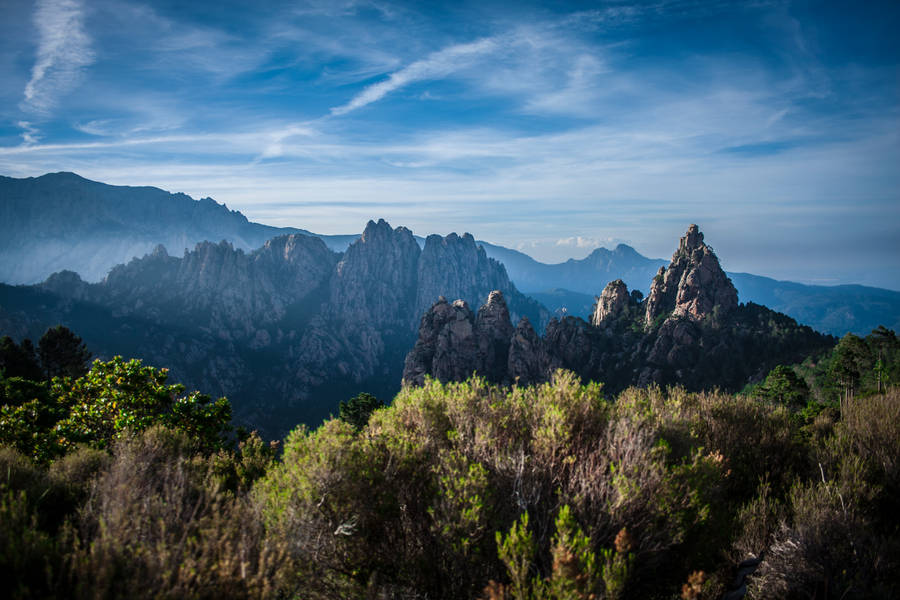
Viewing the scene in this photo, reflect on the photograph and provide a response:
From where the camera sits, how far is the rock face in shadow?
11219 cm

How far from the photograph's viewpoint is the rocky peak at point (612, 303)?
149113 mm

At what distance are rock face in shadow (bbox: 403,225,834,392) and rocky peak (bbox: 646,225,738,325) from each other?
1.08ft

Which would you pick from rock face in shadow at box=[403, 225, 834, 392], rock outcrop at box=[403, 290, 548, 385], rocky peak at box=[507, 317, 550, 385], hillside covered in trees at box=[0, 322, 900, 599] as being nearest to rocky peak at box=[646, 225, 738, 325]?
rock face in shadow at box=[403, 225, 834, 392]

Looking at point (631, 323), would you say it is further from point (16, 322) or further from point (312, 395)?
point (16, 322)

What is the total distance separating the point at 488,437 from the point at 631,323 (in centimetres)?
14149

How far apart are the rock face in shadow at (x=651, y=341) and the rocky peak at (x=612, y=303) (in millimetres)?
3336

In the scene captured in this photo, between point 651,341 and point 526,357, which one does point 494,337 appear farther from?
point 651,341

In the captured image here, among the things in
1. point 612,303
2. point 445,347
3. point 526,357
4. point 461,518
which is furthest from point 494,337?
point 461,518

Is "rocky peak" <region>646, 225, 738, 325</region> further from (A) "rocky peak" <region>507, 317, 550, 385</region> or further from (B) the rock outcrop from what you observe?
(B) the rock outcrop

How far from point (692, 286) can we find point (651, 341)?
2480 cm

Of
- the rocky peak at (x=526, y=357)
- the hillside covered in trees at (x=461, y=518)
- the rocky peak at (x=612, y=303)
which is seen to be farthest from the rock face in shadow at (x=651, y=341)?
the hillside covered in trees at (x=461, y=518)

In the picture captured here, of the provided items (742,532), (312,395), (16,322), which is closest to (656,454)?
(742,532)

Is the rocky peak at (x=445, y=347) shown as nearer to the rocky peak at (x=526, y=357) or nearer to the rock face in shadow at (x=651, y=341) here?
the rock face in shadow at (x=651, y=341)

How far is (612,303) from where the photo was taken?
497ft
